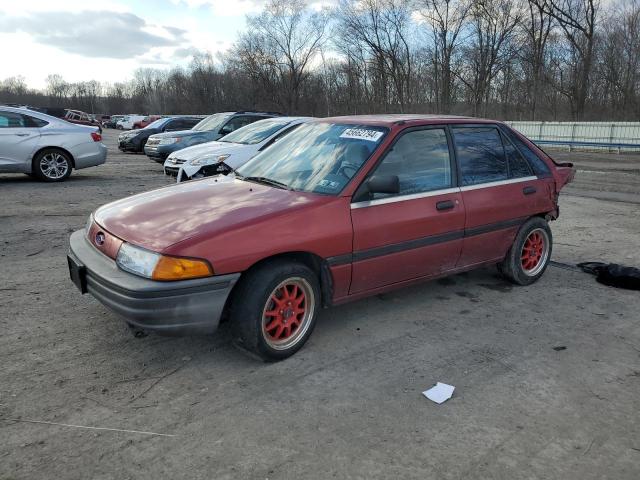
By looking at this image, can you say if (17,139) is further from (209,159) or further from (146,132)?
(146,132)

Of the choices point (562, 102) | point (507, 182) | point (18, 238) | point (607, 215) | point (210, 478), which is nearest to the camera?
point (210, 478)

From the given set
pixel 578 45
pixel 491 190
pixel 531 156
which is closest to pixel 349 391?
pixel 491 190

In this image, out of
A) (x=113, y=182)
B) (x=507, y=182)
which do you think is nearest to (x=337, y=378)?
(x=507, y=182)

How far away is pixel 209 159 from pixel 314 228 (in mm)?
5959

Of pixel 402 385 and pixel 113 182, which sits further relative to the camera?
pixel 113 182

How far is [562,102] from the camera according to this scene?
39.1 metres

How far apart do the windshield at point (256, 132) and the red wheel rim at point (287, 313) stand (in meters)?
6.61

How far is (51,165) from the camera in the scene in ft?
35.1

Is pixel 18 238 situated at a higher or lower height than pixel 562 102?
lower

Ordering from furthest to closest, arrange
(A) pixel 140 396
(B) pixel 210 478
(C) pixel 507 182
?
(C) pixel 507 182 → (A) pixel 140 396 → (B) pixel 210 478

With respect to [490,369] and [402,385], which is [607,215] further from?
[402,385]

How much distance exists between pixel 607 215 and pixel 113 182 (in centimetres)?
998

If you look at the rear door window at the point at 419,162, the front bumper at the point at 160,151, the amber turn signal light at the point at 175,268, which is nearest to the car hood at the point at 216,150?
the front bumper at the point at 160,151

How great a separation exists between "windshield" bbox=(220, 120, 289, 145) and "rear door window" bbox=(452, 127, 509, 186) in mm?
5718
